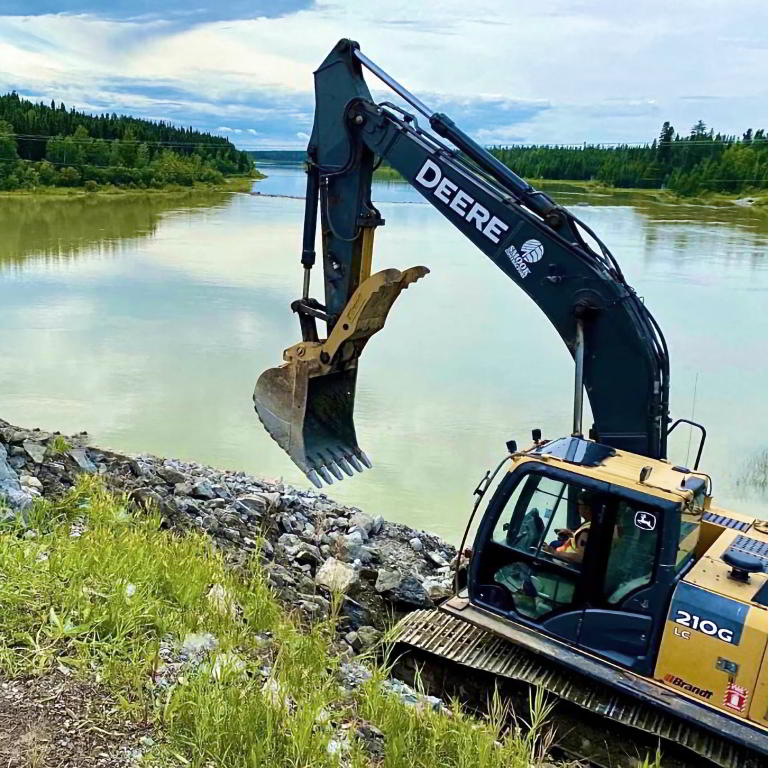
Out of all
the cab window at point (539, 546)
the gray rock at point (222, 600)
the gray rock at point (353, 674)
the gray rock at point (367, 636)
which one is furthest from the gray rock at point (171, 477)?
the cab window at point (539, 546)

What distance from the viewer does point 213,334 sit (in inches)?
579

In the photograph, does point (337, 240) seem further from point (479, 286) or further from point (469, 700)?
point (479, 286)

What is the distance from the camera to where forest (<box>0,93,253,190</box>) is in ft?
169

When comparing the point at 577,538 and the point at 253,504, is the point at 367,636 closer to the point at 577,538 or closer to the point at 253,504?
the point at 577,538

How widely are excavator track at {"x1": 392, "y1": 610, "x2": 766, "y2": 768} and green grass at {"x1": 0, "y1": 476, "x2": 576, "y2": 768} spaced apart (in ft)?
0.65

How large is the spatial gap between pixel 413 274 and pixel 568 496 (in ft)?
6.59

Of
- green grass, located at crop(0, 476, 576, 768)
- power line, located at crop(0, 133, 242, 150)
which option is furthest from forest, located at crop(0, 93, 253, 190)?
green grass, located at crop(0, 476, 576, 768)

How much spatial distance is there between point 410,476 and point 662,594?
17.2ft

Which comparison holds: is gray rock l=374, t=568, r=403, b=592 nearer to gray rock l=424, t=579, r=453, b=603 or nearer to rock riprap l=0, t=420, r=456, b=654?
rock riprap l=0, t=420, r=456, b=654

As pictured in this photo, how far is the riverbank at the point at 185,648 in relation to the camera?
108 inches

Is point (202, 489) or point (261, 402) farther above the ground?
point (261, 402)

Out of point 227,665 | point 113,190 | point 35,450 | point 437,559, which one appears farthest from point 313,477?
point 113,190

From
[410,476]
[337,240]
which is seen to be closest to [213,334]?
[410,476]

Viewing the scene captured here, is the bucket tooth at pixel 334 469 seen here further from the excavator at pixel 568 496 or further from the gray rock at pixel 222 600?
the gray rock at pixel 222 600
